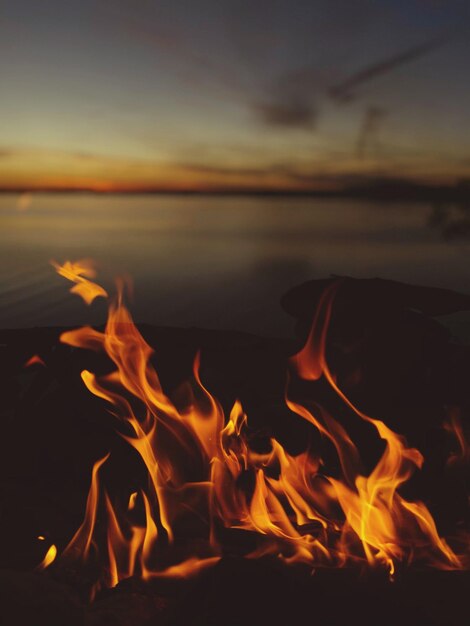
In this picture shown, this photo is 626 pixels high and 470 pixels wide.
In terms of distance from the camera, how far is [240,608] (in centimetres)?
261

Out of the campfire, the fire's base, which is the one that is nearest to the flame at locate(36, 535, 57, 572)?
the campfire

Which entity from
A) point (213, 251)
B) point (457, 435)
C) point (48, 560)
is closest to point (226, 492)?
point (48, 560)

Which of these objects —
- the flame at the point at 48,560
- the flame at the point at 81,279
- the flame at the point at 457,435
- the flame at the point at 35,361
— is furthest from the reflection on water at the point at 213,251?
the flame at the point at 48,560

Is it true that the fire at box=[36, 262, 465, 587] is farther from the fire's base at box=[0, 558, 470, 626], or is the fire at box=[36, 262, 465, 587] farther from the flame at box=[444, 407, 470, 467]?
the flame at box=[444, 407, 470, 467]

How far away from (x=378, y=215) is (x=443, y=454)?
2.59 meters

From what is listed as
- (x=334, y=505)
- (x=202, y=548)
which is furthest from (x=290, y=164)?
(x=202, y=548)

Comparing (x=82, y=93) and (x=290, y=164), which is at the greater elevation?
(x=82, y=93)

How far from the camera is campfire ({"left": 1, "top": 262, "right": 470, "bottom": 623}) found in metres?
3.23

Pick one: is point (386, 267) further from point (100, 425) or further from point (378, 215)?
point (100, 425)

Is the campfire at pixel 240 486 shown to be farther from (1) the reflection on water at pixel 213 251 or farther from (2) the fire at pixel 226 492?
(1) the reflection on water at pixel 213 251

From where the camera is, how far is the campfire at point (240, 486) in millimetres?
3230

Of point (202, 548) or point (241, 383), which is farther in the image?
point (241, 383)

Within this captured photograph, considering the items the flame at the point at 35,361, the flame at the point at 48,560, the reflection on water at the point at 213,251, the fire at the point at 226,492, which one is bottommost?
the flame at the point at 48,560

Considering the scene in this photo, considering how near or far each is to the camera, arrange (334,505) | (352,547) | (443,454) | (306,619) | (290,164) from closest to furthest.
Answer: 1. (306,619)
2. (352,547)
3. (334,505)
4. (443,454)
5. (290,164)
